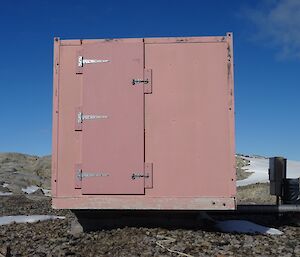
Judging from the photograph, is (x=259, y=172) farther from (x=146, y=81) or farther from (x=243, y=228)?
(x=146, y=81)

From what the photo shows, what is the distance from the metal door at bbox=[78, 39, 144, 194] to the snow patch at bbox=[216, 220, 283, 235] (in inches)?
78.8

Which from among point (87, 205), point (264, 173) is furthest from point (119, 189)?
point (264, 173)

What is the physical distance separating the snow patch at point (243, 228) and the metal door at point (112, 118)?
200 cm

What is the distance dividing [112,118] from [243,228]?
125 inches

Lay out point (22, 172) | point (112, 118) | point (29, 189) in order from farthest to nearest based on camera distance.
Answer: point (22, 172)
point (29, 189)
point (112, 118)

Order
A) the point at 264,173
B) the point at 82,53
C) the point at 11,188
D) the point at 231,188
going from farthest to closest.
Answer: the point at 264,173 → the point at 11,188 → the point at 82,53 → the point at 231,188

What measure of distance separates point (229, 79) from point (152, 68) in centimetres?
131

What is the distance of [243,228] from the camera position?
787 cm

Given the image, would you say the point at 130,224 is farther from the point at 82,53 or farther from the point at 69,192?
the point at 82,53

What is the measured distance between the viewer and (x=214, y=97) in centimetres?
713

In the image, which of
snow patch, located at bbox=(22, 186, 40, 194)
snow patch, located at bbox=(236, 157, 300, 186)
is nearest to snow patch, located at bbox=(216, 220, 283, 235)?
snow patch, located at bbox=(22, 186, 40, 194)

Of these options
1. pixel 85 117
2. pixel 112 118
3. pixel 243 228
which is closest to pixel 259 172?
pixel 243 228

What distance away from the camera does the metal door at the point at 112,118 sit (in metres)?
7.06

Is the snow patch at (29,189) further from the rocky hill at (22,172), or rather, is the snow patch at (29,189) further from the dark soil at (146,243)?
the dark soil at (146,243)
